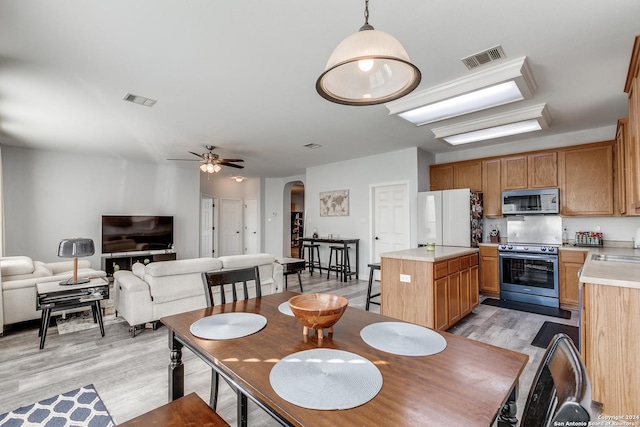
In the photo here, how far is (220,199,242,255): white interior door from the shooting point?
30.5 feet

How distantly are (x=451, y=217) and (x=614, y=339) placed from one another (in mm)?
3121

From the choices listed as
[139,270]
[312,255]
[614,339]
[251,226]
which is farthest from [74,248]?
[251,226]

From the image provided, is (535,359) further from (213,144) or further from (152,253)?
A: (152,253)

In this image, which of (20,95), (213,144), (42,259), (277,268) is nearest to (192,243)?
(42,259)

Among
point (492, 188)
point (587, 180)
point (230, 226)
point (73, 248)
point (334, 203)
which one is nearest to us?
point (73, 248)

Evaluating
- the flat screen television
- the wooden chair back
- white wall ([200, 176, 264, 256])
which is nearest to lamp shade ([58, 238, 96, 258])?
the wooden chair back

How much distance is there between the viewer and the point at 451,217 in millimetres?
4938

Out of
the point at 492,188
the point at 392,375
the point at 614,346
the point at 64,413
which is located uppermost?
the point at 492,188

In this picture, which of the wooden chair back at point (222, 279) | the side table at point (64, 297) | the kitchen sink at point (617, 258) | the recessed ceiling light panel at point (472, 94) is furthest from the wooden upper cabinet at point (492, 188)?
the side table at point (64, 297)

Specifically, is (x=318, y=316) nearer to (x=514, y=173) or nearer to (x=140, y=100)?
(x=140, y=100)

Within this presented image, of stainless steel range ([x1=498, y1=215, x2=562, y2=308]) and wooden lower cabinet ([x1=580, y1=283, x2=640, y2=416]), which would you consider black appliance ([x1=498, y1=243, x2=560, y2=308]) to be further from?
wooden lower cabinet ([x1=580, y1=283, x2=640, y2=416])

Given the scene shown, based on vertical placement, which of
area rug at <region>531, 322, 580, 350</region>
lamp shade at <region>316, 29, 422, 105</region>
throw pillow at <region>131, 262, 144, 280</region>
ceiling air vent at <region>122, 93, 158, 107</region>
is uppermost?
ceiling air vent at <region>122, 93, 158, 107</region>

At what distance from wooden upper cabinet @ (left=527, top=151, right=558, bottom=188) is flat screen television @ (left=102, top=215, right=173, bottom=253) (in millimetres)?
7276

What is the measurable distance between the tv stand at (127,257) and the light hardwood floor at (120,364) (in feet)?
8.60
